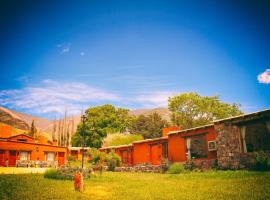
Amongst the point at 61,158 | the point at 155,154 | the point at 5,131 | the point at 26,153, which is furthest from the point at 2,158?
the point at 155,154

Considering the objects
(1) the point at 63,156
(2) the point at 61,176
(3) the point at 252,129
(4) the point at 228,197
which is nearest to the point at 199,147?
(3) the point at 252,129

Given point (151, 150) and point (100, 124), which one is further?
point (100, 124)

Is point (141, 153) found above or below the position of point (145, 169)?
above

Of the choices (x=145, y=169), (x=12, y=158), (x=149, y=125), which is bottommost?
(x=145, y=169)

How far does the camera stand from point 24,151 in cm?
3606

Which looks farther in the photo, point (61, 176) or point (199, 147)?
point (199, 147)

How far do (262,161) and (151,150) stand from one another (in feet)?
54.8

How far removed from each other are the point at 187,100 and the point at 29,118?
539 feet

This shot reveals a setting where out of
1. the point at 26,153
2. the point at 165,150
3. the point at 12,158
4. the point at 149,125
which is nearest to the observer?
the point at 165,150

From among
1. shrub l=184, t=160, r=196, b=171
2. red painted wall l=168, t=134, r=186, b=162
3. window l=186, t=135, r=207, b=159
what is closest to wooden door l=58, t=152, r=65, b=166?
red painted wall l=168, t=134, r=186, b=162

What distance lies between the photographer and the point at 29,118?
184m

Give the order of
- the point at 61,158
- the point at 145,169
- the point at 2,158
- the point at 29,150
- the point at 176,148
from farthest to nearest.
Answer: the point at 61,158
the point at 29,150
the point at 2,158
the point at 176,148
the point at 145,169

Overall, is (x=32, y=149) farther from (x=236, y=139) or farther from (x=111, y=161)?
(x=236, y=139)

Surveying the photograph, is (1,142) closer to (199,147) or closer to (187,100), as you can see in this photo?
(199,147)
